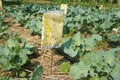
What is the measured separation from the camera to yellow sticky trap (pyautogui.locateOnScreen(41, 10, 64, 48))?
3.78 meters

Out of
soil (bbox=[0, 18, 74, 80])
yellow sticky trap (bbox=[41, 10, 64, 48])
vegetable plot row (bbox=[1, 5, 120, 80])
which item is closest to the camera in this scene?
vegetable plot row (bbox=[1, 5, 120, 80])

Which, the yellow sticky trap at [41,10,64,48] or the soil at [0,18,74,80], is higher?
the yellow sticky trap at [41,10,64,48]

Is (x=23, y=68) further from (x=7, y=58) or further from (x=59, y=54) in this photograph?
(x=59, y=54)

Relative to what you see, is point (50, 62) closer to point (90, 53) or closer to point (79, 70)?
point (90, 53)

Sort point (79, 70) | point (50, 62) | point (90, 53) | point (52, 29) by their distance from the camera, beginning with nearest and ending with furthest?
point (79, 70) → point (90, 53) → point (52, 29) → point (50, 62)

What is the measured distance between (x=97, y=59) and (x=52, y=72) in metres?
0.85

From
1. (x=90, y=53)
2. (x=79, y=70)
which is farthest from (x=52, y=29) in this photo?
(x=79, y=70)

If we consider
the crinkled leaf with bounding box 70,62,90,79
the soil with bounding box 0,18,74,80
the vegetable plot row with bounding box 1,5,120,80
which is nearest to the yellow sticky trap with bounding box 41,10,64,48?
the vegetable plot row with bounding box 1,5,120,80

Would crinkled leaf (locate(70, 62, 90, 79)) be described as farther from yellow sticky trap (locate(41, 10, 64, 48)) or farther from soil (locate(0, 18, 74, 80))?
yellow sticky trap (locate(41, 10, 64, 48))

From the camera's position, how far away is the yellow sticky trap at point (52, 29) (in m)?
3.78

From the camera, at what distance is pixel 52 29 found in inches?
150

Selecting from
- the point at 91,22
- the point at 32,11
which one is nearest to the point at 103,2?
A: the point at 32,11

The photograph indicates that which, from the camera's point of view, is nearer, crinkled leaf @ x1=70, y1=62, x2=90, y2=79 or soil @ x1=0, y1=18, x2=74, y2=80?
crinkled leaf @ x1=70, y1=62, x2=90, y2=79

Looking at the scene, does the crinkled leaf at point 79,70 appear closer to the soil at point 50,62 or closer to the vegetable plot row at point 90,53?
the vegetable plot row at point 90,53
